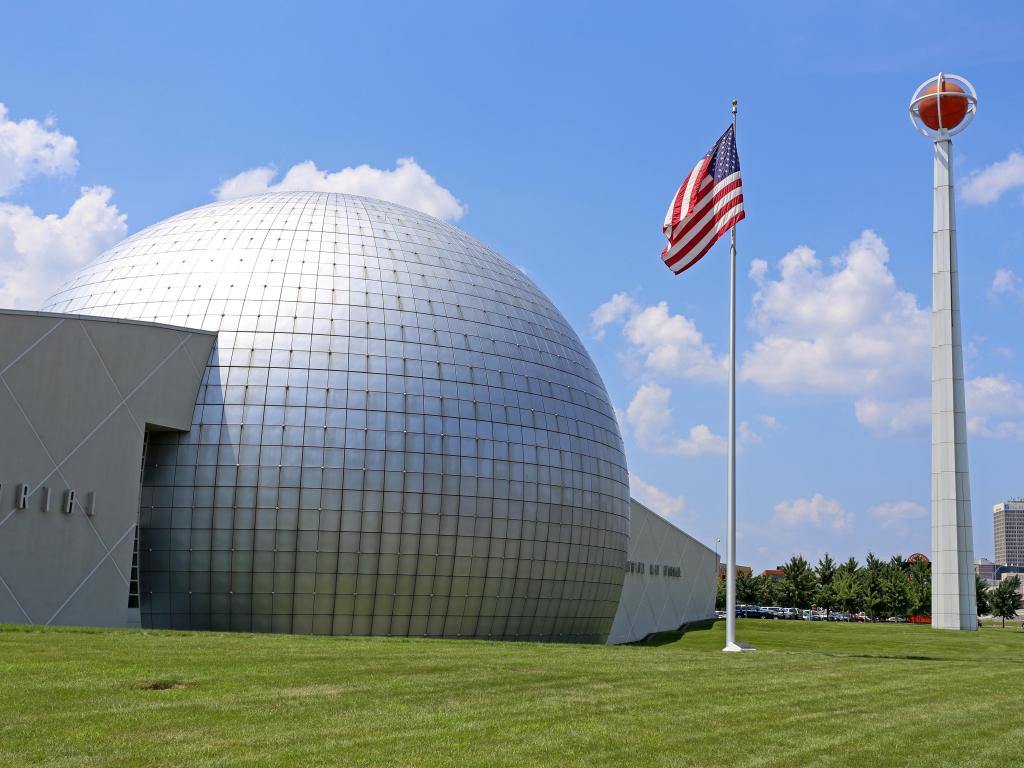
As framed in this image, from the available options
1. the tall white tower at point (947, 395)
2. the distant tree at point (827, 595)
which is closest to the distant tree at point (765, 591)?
the distant tree at point (827, 595)

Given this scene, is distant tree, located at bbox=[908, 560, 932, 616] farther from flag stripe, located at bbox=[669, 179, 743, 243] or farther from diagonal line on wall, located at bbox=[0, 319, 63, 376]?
diagonal line on wall, located at bbox=[0, 319, 63, 376]

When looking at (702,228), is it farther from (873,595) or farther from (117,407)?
(873,595)

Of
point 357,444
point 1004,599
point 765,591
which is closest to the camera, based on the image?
point 357,444

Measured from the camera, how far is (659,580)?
63.2 meters

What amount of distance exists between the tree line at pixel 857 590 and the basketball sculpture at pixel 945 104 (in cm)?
4243

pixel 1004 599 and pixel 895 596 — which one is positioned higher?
pixel 895 596

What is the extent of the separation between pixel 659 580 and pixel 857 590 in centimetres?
4359

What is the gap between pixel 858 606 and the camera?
105000 millimetres

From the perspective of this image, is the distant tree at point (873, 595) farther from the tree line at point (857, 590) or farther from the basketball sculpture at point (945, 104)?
the basketball sculpture at point (945, 104)

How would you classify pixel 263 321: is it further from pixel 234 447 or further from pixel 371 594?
pixel 371 594

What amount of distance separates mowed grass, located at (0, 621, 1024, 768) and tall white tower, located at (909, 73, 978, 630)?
41.3 metres

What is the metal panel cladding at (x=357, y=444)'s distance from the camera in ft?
112

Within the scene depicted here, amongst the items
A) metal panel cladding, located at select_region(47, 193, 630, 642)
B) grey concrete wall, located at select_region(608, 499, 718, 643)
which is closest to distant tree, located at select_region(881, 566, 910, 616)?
grey concrete wall, located at select_region(608, 499, 718, 643)

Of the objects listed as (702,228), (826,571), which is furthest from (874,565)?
(702,228)
